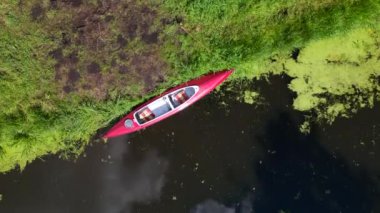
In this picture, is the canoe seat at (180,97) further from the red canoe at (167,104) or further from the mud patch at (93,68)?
the mud patch at (93,68)

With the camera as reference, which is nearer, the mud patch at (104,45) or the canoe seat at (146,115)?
the canoe seat at (146,115)

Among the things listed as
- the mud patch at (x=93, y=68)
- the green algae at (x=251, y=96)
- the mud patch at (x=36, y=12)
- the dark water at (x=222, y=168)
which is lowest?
the dark water at (x=222, y=168)

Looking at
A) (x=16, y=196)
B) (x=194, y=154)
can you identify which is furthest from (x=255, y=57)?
(x=16, y=196)

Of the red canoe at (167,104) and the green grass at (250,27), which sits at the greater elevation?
the green grass at (250,27)

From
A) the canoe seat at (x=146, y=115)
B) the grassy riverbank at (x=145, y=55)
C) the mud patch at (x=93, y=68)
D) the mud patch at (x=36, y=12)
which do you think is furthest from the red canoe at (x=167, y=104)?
the mud patch at (x=36, y=12)

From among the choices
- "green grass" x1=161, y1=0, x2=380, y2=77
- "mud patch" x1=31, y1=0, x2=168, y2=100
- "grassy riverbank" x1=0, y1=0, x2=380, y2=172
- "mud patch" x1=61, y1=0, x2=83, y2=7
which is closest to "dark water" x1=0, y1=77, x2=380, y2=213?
"grassy riverbank" x1=0, y1=0, x2=380, y2=172

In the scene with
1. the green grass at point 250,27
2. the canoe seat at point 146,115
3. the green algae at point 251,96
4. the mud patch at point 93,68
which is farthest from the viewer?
the mud patch at point 93,68

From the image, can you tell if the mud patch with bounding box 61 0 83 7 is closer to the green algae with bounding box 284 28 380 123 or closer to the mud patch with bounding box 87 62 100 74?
the mud patch with bounding box 87 62 100 74

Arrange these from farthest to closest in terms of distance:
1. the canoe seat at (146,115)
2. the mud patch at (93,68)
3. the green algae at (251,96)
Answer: the mud patch at (93,68) < the green algae at (251,96) < the canoe seat at (146,115)

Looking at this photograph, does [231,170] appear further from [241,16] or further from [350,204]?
[241,16]
